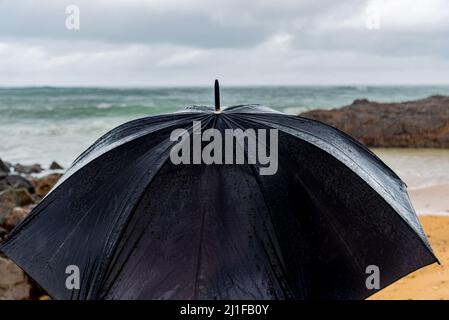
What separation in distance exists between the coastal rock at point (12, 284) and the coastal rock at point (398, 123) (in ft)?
34.1

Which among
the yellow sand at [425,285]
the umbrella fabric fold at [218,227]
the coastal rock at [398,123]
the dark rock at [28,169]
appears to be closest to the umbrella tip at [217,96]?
the umbrella fabric fold at [218,227]

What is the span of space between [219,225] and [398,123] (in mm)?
13739

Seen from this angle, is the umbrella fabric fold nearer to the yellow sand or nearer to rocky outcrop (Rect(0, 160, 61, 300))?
rocky outcrop (Rect(0, 160, 61, 300))

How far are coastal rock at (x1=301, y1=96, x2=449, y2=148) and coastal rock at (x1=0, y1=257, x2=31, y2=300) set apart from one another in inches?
409

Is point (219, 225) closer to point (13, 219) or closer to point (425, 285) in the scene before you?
point (425, 285)

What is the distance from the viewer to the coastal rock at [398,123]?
1431 cm

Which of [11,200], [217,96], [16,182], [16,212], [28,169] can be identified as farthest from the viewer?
[28,169]

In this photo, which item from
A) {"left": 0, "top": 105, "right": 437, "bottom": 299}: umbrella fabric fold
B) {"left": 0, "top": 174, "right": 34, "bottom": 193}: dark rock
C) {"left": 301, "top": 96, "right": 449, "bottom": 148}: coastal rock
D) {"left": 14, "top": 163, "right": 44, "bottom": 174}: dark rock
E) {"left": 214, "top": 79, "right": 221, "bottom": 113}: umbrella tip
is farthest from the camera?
{"left": 301, "top": 96, "right": 449, "bottom": 148}: coastal rock

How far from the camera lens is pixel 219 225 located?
6.75ft

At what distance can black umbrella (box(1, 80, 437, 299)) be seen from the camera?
2014mm

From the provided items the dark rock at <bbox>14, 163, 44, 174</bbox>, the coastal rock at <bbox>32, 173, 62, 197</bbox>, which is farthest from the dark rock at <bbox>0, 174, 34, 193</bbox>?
the dark rock at <bbox>14, 163, 44, 174</bbox>

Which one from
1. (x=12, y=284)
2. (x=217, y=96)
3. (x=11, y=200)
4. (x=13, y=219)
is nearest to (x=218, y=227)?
(x=217, y=96)

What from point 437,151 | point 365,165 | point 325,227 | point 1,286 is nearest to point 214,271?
point 325,227
